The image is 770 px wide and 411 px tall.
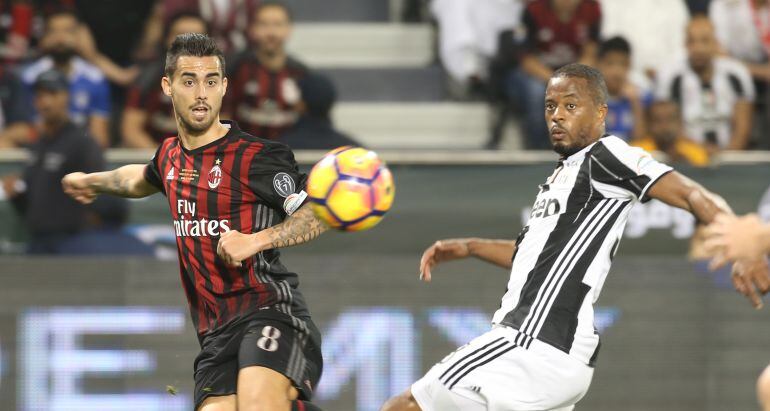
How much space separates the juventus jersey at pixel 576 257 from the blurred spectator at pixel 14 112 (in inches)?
219

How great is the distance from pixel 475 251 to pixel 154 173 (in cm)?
159

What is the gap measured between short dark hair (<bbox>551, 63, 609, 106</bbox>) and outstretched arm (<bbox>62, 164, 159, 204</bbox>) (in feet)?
6.93

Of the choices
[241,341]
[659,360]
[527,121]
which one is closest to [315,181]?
[241,341]

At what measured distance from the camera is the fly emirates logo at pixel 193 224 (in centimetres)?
570

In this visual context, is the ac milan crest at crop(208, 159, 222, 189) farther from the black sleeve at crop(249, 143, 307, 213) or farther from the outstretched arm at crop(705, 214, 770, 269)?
the outstretched arm at crop(705, 214, 770, 269)

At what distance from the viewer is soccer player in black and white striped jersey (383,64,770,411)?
539 cm

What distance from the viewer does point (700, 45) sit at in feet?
33.2

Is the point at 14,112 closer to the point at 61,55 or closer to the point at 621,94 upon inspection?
the point at 61,55

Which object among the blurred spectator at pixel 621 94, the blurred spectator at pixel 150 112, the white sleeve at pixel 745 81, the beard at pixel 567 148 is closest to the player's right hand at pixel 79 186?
the beard at pixel 567 148

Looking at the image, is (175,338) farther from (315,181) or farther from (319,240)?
(315,181)

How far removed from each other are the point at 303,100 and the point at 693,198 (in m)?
4.96

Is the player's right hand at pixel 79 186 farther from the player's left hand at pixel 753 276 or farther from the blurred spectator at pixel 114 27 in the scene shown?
the blurred spectator at pixel 114 27

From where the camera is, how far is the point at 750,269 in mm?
4875

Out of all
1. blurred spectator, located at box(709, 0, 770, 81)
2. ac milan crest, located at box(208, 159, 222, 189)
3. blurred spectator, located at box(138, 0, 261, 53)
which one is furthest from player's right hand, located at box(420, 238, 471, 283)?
blurred spectator, located at box(709, 0, 770, 81)
